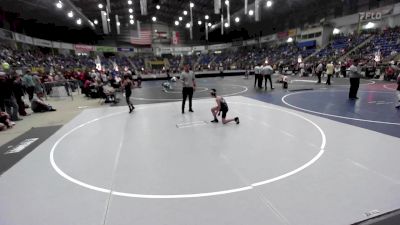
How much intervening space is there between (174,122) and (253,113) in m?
2.99

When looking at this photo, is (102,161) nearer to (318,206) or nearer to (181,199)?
(181,199)

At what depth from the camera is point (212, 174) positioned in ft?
14.3

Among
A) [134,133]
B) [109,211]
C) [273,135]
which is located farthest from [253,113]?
[109,211]

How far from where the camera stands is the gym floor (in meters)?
3.28

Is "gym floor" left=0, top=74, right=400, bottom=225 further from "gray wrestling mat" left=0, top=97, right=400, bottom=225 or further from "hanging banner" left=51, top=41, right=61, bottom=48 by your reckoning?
"hanging banner" left=51, top=41, right=61, bottom=48

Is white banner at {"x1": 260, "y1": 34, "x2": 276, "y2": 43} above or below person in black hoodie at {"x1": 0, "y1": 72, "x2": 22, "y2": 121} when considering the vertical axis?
above

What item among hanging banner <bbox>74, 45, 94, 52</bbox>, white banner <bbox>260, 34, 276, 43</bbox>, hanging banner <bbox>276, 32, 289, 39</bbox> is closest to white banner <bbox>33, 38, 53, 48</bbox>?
hanging banner <bbox>74, 45, 94, 52</bbox>

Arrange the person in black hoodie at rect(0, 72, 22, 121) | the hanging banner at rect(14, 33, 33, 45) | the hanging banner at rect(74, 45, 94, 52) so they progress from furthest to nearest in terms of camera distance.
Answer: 1. the hanging banner at rect(74, 45, 94, 52)
2. the hanging banner at rect(14, 33, 33, 45)
3. the person in black hoodie at rect(0, 72, 22, 121)

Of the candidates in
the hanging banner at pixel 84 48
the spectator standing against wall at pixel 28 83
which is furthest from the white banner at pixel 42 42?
the spectator standing against wall at pixel 28 83

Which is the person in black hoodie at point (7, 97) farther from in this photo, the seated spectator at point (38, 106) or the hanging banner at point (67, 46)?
the hanging banner at point (67, 46)

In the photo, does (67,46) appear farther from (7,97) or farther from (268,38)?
(7,97)

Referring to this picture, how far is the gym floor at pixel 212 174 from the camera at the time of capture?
3.28 meters

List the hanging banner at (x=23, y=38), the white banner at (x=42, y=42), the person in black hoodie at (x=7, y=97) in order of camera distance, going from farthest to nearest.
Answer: the white banner at (x=42, y=42), the hanging banner at (x=23, y=38), the person in black hoodie at (x=7, y=97)

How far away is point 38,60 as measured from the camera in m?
31.5
